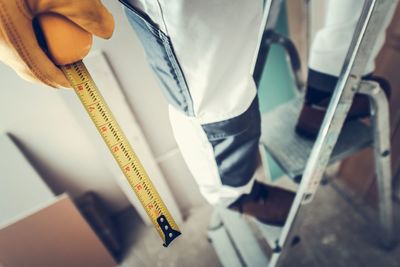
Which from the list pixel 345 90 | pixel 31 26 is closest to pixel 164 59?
pixel 31 26

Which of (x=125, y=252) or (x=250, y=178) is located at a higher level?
(x=250, y=178)

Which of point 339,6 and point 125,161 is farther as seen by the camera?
point 339,6

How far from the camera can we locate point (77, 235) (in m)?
1.12

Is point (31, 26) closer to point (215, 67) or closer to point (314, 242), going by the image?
point (215, 67)

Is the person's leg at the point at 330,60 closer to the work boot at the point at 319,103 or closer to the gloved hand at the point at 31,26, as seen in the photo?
the work boot at the point at 319,103

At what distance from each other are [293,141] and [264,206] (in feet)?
0.80

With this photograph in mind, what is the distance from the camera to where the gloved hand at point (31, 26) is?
1.11 ft

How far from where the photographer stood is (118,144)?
1.64 feet

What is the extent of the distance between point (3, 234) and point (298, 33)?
1.45 m

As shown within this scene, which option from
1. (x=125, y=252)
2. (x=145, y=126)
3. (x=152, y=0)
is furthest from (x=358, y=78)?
(x=125, y=252)

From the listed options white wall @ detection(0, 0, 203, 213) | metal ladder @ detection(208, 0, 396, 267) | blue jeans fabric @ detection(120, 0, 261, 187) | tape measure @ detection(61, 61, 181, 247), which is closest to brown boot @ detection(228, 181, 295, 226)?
metal ladder @ detection(208, 0, 396, 267)

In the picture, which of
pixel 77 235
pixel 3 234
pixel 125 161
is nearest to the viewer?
pixel 125 161

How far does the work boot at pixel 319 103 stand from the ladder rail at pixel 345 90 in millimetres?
163

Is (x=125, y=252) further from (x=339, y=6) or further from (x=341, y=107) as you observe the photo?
(x=339, y=6)
